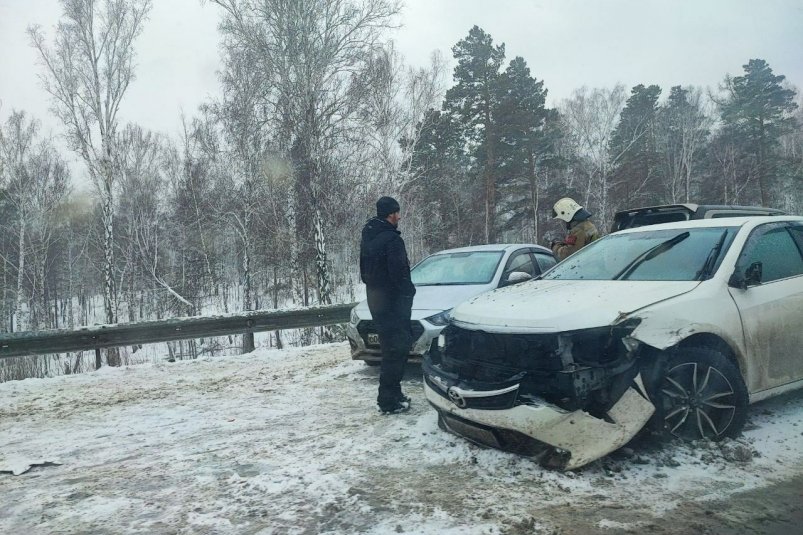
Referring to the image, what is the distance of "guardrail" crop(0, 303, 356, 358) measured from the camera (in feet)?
24.6

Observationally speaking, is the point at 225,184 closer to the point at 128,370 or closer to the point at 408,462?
the point at 128,370

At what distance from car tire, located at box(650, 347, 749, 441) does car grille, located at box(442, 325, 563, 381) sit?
2.63 feet

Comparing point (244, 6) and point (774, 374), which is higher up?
point (244, 6)

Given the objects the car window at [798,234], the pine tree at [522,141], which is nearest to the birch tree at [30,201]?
the pine tree at [522,141]

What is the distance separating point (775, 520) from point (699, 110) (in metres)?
37.7

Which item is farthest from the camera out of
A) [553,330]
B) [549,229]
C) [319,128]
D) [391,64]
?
[549,229]

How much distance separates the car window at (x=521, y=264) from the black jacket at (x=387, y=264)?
7.31ft

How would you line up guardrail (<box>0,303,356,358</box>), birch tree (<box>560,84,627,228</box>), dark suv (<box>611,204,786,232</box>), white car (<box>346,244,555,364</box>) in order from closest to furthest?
white car (<box>346,244,555,364</box>) < dark suv (<box>611,204,786,232</box>) < guardrail (<box>0,303,356,358</box>) < birch tree (<box>560,84,627,228</box>)

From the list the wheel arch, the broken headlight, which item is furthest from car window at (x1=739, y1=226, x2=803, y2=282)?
the broken headlight

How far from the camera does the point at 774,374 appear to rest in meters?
3.66

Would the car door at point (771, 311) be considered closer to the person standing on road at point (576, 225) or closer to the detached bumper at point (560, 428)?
the detached bumper at point (560, 428)

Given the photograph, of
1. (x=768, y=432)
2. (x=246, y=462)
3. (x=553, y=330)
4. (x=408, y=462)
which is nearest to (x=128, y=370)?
(x=246, y=462)

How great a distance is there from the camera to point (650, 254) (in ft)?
13.5

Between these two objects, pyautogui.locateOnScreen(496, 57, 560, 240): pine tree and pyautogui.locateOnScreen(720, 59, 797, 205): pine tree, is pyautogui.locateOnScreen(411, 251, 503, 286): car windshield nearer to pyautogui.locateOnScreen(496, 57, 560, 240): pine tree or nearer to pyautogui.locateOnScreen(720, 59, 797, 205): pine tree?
pyautogui.locateOnScreen(496, 57, 560, 240): pine tree
